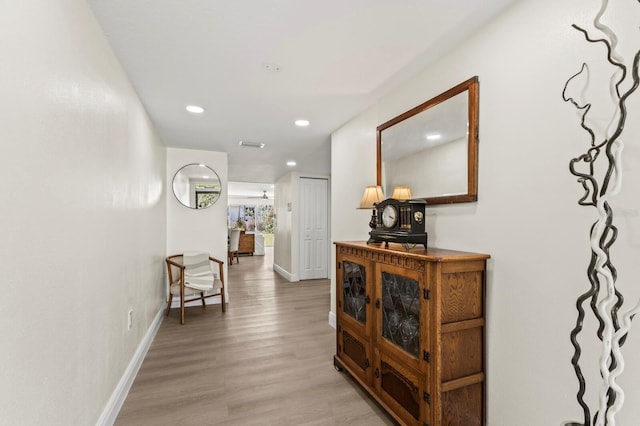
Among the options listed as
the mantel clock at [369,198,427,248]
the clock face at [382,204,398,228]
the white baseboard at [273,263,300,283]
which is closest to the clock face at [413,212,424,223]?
the mantel clock at [369,198,427,248]

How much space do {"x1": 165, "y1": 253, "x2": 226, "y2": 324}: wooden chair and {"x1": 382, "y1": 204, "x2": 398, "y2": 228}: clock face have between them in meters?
2.70

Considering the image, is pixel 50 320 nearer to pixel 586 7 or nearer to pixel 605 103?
→ pixel 605 103

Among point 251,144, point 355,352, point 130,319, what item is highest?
point 251,144

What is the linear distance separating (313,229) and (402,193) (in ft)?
13.7

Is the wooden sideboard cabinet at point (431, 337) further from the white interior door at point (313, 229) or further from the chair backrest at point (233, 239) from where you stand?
the chair backrest at point (233, 239)

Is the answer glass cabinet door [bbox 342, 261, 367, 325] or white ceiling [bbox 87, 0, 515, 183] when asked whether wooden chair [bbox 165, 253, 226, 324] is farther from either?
glass cabinet door [bbox 342, 261, 367, 325]

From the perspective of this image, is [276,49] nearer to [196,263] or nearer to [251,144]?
[251,144]

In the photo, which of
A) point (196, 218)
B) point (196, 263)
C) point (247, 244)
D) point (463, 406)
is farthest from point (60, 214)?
point (247, 244)

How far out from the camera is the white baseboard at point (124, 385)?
1768 mm

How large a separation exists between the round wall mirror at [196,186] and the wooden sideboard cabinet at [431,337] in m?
3.21

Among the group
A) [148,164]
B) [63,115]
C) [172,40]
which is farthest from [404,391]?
[148,164]

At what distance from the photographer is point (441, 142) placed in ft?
6.39

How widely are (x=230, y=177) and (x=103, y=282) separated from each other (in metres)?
5.41

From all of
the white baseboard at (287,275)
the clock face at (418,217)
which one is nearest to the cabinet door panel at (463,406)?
the clock face at (418,217)
